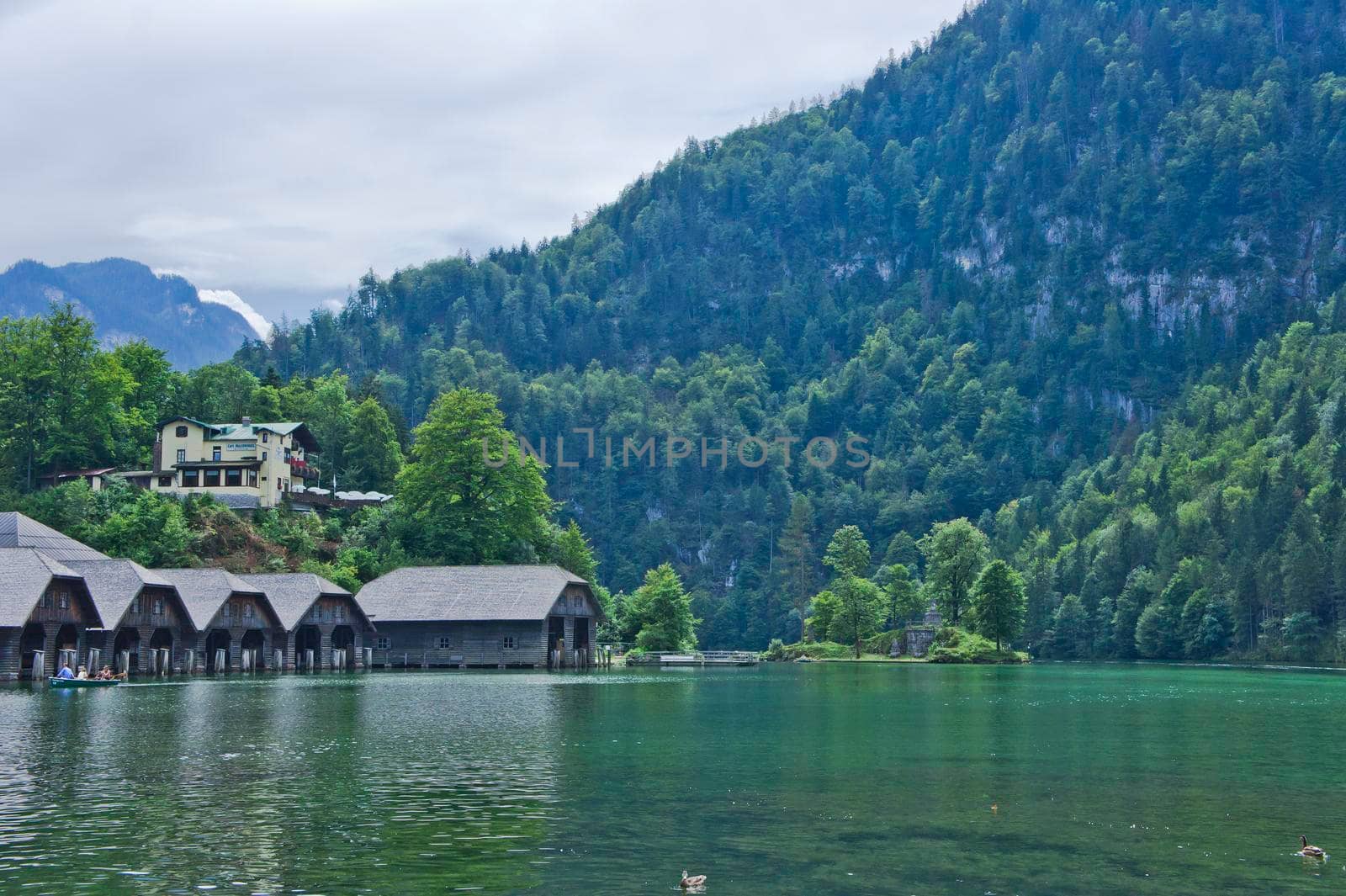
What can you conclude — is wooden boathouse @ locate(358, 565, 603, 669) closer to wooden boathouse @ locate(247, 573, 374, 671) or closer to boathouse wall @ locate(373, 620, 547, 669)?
boathouse wall @ locate(373, 620, 547, 669)

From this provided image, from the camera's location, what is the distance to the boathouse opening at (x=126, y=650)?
8088cm

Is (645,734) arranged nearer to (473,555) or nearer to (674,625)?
(473,555)

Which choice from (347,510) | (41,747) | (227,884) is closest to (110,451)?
(347,510)

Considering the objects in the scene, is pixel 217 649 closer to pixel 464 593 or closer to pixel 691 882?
pixel 464 593

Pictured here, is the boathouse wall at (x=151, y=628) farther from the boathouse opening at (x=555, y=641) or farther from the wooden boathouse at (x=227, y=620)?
the boathouse opening at (x=555, y=641)

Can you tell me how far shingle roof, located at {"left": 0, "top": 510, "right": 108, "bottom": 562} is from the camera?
3189 inches

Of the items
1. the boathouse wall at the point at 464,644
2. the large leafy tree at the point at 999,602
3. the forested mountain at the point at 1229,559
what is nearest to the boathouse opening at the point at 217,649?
the boathouse wall at the point at 464,644

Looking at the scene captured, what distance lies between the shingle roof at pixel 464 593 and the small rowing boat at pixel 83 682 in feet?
107

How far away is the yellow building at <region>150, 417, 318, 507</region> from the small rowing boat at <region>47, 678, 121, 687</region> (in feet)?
160

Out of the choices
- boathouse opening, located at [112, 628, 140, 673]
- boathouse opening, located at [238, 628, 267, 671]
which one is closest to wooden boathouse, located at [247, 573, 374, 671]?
boathouse opening, located at [238, 628, 267, 671]

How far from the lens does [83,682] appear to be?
221 ft

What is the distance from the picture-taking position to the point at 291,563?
110m

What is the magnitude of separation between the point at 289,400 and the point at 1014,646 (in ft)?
277

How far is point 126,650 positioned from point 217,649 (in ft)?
28.5
